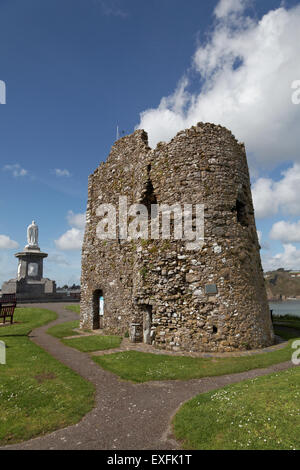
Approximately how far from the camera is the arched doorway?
17.7 metres

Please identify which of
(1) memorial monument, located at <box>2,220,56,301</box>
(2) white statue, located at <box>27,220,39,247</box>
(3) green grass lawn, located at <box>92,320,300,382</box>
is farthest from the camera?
(2) white statue, located at <box>27,220,39,247</box>

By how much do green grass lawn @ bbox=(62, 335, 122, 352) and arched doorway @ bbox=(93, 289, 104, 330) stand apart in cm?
301

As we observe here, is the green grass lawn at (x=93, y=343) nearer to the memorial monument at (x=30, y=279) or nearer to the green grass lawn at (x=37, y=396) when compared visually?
the green grass lawn at (x=37, y=396)

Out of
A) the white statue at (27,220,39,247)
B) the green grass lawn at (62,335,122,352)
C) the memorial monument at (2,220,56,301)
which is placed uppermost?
the white statue at (27,220,39,247)

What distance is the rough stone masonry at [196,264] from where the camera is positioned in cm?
1178

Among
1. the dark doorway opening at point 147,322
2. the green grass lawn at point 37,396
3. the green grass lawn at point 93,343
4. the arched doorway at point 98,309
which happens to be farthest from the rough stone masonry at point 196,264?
the green grass lawn at point 37,396

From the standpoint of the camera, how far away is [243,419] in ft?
17.3

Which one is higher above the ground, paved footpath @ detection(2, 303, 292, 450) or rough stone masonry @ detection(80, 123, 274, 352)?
rough stone masonry @ detection(80, 123, 274, 352)

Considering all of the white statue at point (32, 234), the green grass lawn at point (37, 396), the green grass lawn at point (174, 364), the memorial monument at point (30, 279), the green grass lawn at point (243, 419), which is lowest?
the green grass lawn at point (174, 364)

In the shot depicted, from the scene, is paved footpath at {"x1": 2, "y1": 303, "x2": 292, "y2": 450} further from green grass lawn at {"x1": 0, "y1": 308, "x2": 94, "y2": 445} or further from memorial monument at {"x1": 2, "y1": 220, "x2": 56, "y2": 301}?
memorial monument at {"x1": 2, "y1": 220, "x2": 56, "y2": 301}

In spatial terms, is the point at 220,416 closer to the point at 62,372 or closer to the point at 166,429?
the point at 166,429

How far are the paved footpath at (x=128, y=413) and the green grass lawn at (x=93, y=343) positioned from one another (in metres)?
2.37

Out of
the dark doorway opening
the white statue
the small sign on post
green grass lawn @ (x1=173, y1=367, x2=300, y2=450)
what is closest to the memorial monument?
the white statue

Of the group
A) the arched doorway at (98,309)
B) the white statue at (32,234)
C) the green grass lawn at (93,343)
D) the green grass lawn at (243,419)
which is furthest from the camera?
the white statue at (32,234)
